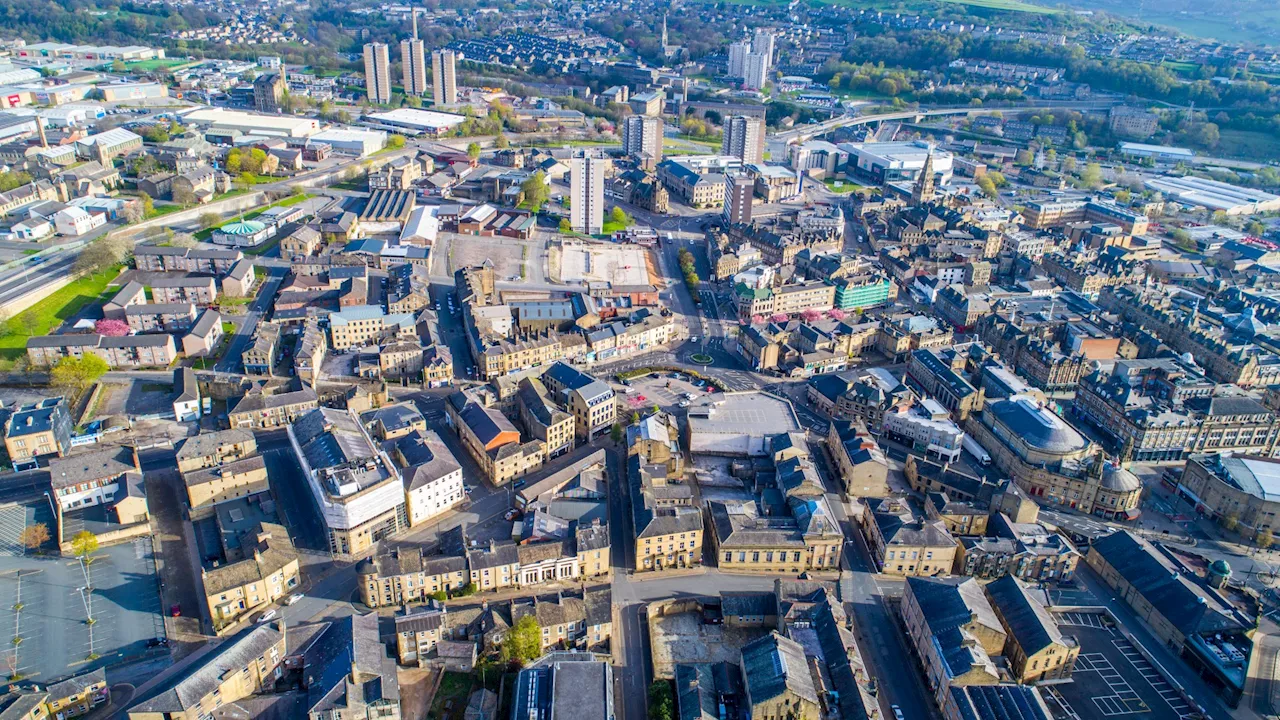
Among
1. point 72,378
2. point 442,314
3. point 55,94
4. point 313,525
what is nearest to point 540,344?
point 442,314

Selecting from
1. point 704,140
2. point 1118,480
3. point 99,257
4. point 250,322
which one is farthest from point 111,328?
point 704,140

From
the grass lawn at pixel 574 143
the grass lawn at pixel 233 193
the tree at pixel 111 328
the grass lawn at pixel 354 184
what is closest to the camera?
the tree at pixel 111 328

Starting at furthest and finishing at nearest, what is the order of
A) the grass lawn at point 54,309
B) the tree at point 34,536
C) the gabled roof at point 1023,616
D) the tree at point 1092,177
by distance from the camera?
the tree at point 1092,177 → the grass lawn at point 54,309 → the tree at point 34,536 → the gabled roof at point 1023,616

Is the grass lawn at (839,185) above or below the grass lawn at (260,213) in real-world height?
above

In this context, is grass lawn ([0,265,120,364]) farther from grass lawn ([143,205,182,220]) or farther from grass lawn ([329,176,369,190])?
grass lawn ([329,176,369,190])

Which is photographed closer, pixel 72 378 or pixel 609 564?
pixel 609 564

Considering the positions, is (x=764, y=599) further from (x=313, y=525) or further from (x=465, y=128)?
(x=465, y=128)

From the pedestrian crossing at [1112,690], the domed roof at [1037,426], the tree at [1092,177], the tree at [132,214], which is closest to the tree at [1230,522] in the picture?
the domed roof at [1037,426]

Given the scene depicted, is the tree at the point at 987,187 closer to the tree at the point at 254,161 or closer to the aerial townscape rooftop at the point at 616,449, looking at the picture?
the aerial townscape rooftop at the point at 616,449
